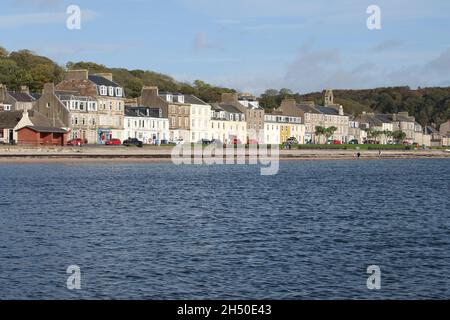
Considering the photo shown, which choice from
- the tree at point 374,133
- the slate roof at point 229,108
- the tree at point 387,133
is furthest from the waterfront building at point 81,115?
the tree at point 387,133

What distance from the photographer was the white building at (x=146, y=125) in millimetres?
116375

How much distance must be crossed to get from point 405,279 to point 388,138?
165 meters

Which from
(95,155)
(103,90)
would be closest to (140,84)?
(103,90)

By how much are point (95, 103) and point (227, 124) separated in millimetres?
35031

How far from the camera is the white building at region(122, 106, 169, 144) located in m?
116

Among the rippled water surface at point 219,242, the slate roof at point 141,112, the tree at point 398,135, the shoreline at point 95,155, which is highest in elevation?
the slate roof at point 141,112

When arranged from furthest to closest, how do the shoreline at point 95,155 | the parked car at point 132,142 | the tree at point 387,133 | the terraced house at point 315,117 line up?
the tree at point 387,133
the terraced house at point 315,117
the parked car at point 132,142
the shoreline at point 95,155

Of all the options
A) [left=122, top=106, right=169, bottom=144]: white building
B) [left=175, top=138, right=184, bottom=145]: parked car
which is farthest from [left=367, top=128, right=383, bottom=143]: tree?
[left=122, top=106, right=169, bottom=144]: white building

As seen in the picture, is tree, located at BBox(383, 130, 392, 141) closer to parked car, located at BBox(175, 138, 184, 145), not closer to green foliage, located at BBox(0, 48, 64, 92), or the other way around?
parked car, located at BBox(175, 138, 184, 145)

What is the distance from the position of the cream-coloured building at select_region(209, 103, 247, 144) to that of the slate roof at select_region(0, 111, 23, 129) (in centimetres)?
4347

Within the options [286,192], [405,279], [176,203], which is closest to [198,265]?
[405,279]

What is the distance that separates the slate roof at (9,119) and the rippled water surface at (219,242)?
136ft

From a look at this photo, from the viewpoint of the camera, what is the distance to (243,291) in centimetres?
2114

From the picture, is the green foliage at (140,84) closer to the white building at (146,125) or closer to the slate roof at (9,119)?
the white building at (146,125)
